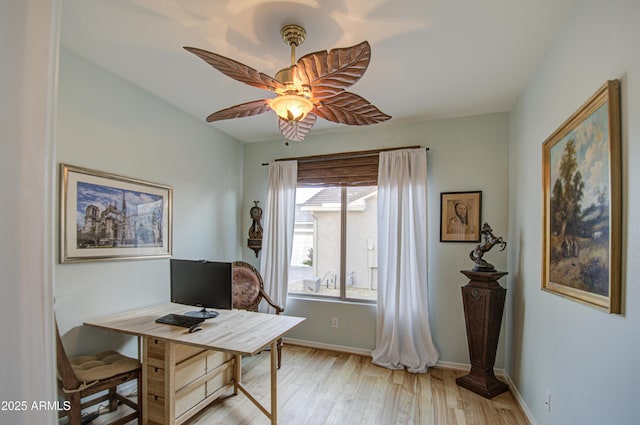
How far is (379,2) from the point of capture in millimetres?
1727

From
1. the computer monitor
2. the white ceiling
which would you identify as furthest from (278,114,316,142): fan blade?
the computer monitor

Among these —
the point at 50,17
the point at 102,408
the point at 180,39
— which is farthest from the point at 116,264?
the point at 50,17

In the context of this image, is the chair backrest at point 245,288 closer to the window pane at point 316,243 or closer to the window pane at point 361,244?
the window pane at point 316,243

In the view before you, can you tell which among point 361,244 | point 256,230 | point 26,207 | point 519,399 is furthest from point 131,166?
point 519,399

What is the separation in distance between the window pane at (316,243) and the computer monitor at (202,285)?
65.3 inches

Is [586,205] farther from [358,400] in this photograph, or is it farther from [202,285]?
[202,285]

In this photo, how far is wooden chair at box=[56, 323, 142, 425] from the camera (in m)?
1.85

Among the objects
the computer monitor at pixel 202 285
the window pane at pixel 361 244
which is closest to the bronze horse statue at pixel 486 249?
the window pane at pixel 361 244

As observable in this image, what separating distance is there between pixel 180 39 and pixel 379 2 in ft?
4.37

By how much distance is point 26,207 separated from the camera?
13.7 inches

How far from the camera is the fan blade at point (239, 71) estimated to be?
1.54 metres

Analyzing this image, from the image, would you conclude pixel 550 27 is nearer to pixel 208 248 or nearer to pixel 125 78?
pixel 125 78

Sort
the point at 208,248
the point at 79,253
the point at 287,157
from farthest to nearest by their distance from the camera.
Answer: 1. the point at 287,157
2. the point at 208,248
3. the point at 79,253

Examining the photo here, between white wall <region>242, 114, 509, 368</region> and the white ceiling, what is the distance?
51cm
